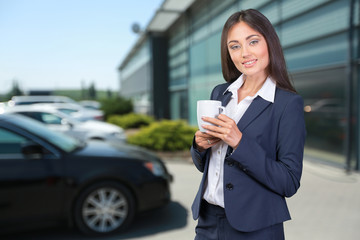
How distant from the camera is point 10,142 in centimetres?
348

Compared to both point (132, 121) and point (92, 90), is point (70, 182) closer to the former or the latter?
point (132, 121)

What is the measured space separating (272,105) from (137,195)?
2784mm

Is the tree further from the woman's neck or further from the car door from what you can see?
the woman's neck

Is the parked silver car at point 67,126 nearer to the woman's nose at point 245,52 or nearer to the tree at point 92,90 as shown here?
the woman's nose at point 245,52

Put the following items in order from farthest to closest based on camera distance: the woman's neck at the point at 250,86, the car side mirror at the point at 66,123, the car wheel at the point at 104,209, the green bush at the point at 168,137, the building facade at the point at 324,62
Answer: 1. the car side mirror at the point at 66,123
2. the green bush at the point at 168,137
3. the building facade at the point at 324,62
4. the car wheel at the point at 104,209
5. the woman's neck at the point at 250,86

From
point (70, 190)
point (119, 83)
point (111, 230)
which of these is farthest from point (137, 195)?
point (119, 83)

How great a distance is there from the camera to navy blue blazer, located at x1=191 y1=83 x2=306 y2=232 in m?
1.14

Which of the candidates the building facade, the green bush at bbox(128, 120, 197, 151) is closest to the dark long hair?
the building facade

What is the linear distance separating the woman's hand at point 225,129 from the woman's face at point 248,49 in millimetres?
248

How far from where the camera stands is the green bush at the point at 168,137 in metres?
8.23

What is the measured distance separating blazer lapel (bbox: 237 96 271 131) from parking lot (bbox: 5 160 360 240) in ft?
8.37

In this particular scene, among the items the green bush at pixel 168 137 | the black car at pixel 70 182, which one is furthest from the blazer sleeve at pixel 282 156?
the green bush at pixel 168 137

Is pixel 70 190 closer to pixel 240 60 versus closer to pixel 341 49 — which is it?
pixel 240 60

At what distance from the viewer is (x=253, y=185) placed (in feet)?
3.97
